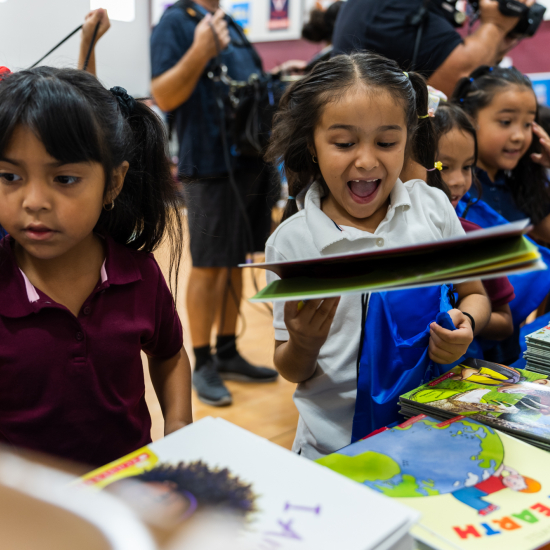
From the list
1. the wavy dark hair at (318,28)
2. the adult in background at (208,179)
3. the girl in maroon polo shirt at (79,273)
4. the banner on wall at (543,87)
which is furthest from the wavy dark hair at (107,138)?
the banner on wall at (543,87)

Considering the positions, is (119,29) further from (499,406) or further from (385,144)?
(499,406)

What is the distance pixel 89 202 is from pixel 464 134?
84cm

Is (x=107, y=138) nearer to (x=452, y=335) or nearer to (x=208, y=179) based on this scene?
(x=452, y=335)

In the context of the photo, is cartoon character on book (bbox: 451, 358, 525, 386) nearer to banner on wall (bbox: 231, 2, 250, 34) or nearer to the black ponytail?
the black ponytail

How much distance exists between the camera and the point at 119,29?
158cm

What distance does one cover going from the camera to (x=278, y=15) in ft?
17.6

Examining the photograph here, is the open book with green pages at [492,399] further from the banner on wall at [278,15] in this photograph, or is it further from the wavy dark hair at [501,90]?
the banner on wall at [278,15]

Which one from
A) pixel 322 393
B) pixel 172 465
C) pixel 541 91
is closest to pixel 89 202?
pixel 172 465

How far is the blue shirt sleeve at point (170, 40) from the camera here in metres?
1.85

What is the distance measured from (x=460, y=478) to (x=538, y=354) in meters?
0.41

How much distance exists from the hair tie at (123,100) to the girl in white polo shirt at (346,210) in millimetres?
270

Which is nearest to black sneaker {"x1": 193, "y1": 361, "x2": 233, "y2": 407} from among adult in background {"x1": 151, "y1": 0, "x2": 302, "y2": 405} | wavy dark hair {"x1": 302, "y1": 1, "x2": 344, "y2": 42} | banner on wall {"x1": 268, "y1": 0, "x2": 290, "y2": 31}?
adult in background {"x1": 151, "y1": 0, "x2": 302, "y2": 405}

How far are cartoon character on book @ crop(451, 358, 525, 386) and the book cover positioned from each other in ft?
1.32

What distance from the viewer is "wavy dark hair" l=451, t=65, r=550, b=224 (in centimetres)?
148
